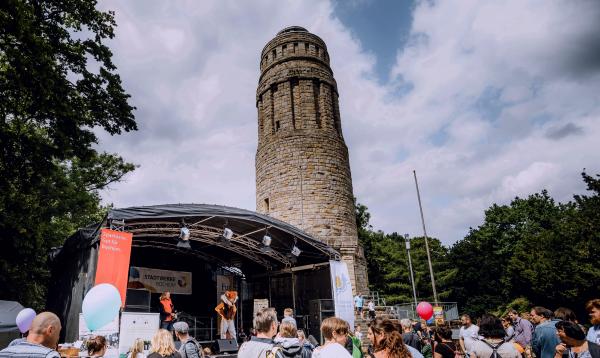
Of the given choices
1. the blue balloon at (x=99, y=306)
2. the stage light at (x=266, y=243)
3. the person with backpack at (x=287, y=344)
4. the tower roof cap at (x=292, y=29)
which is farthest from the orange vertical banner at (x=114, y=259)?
the tower roof cap at (x=292, y=29)

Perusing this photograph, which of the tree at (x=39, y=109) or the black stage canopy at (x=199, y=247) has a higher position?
the tree at (x=39, y=109)

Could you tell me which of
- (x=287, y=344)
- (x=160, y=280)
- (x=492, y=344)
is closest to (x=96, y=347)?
(x=287, y=344)

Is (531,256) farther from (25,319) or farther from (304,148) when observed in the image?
(25,319)

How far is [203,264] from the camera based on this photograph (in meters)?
14.1

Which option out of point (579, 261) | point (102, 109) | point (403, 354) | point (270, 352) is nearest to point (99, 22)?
point (102, 109)

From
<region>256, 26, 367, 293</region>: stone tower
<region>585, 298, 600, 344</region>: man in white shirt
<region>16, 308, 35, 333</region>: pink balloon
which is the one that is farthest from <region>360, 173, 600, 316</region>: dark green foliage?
<region>16, 308, 35, 333</region>: pink balloon

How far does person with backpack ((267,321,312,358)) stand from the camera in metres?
2.89

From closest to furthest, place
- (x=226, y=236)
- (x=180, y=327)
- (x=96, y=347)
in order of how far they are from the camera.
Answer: (x=96, y=347) < (x=180, y=327) < (x=226, y=236)

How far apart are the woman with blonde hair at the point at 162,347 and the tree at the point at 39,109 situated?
685cm

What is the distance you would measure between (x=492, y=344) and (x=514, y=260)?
94.7 ft

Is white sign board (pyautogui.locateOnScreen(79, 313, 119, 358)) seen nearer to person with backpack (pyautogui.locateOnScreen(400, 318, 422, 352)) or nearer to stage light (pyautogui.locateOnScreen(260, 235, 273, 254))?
stage light (pyautogui.locateOnScreen(260, 235, 273, 254))

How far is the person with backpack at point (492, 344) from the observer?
3.13 meters

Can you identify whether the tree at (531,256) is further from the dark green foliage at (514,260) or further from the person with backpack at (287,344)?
the person with backpack at (287,344)

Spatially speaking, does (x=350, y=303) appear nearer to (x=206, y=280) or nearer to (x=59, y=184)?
(x=206, y=280)
